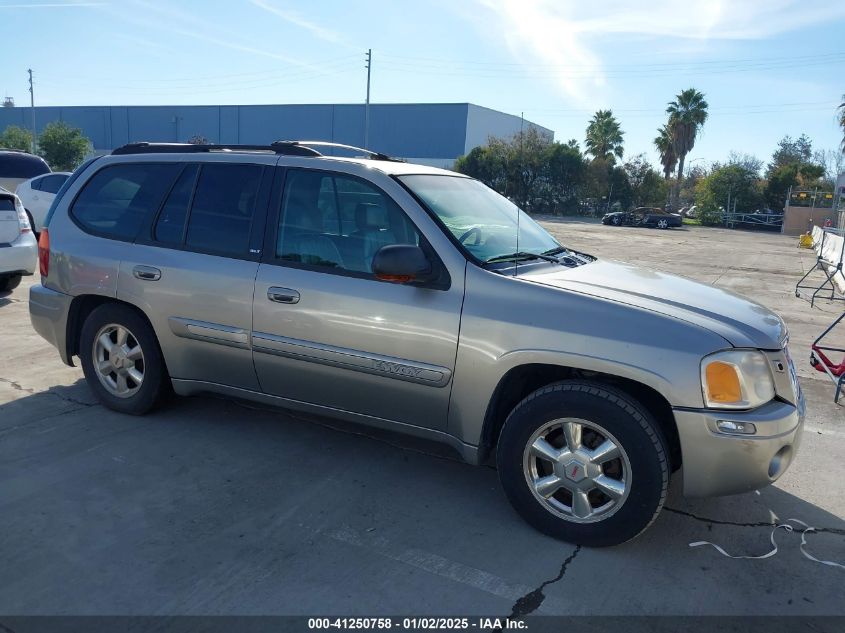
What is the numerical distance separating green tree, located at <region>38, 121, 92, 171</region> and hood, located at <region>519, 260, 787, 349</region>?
186 ft

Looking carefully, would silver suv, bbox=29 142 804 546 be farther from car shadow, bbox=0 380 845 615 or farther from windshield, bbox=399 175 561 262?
car shadow, bbox=0 380 845 615

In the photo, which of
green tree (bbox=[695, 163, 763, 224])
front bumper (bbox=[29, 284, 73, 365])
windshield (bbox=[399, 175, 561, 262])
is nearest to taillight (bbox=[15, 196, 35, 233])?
front bumper (bbox=[29, 284, 73, 365])

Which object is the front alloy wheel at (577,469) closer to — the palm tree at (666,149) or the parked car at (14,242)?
the parked car at (14,242)

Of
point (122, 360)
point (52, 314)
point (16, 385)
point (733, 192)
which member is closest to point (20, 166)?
point (16, 385)

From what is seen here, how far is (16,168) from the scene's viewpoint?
572 inches

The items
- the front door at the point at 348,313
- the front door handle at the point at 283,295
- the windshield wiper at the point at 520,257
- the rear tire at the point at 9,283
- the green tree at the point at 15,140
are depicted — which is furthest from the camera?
the green tree at the point at 15,140

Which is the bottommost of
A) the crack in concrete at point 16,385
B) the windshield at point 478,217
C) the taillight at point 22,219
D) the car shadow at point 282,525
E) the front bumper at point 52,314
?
the crack in concrete at point 16,385

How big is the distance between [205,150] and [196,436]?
191 centimetres

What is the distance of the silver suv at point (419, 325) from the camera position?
3.12 meters

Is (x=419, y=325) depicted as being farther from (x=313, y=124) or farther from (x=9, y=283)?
(x=313, y=124)

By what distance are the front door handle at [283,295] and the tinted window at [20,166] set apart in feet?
43.3

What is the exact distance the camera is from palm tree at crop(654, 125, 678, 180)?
59656mm

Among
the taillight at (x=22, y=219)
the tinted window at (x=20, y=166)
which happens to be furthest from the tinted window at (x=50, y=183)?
the taillight at (x=22, y=219)

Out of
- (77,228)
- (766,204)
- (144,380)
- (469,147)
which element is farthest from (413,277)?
(469,147)
